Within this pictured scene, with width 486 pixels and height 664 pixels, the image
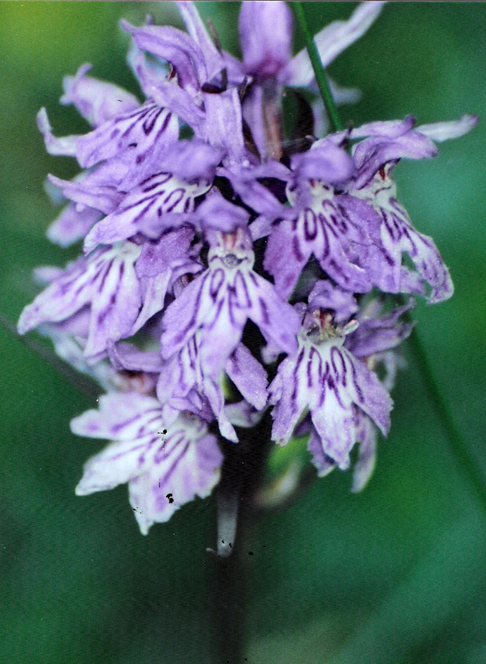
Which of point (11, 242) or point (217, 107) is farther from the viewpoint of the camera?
point (11, 242)

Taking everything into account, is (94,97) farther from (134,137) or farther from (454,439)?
(454,439)

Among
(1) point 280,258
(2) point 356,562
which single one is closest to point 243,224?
(1) point 280,258

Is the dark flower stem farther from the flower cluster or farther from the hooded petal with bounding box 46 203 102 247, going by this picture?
the hooded petal with bounding box 46 203 102 247

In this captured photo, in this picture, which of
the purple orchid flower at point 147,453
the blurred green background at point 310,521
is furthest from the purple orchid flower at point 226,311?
the blurred green background at point 310,521

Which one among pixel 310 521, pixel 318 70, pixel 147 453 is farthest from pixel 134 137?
pixel 310 521

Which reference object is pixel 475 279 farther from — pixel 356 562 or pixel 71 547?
pixel 71 547

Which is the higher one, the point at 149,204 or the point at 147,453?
the point at 149,204

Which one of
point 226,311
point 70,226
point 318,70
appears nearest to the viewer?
point 226,311
